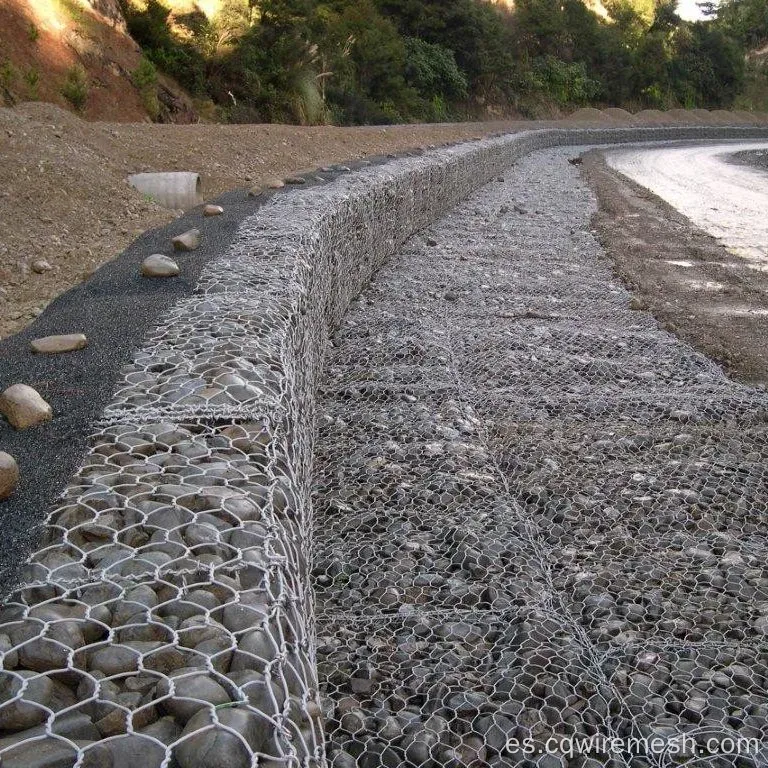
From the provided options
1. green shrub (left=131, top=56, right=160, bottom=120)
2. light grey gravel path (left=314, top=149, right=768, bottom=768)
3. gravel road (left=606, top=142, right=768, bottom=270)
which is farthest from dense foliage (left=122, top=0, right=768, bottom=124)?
light grey gravel path (left=314, top=149, right=768, bottom=768)

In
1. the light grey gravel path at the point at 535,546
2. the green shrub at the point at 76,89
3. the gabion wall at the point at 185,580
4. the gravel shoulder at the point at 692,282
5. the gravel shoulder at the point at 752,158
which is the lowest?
the gravel shoulder at the point at 752,158

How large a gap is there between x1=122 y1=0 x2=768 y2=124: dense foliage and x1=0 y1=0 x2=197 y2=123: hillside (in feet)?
3.53

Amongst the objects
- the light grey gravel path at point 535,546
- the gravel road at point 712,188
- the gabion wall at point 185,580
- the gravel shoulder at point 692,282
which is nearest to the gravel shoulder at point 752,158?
the gravel road at point 712,188

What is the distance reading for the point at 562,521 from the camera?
316cm

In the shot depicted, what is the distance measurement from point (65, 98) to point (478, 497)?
10.2 m

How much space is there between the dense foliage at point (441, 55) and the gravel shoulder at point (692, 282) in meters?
8.71

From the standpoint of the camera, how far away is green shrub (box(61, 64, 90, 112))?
11.2 metres

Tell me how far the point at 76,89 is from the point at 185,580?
439 inches

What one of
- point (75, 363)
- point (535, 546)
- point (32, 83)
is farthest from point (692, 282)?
point (32, 83)

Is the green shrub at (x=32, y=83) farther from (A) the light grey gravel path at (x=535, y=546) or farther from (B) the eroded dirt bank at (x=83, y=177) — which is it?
(A) the light grey gravel path at (x=535, y=546)

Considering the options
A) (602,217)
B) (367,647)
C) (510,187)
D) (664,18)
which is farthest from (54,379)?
(664,18)

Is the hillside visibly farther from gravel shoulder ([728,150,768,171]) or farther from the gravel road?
gravel shoulder ([728,150,768,171])

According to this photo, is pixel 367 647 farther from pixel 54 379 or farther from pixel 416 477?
pixel 54 379

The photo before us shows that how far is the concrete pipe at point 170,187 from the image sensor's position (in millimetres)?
7480
